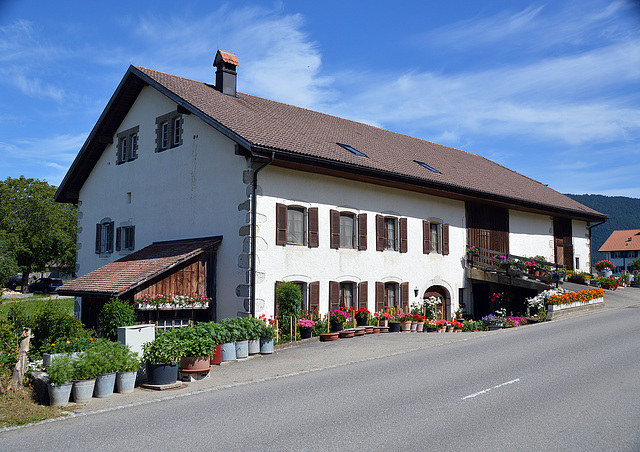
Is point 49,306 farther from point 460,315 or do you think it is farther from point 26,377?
point 460,315

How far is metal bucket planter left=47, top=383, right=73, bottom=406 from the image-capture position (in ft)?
27.9

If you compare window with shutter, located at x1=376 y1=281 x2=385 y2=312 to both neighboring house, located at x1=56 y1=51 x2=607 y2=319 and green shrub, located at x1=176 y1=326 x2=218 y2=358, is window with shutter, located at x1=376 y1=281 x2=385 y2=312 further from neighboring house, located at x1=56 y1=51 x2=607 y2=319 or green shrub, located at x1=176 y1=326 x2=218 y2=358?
green shrub, located at x1=176 y1=326 x2=218 y2=358

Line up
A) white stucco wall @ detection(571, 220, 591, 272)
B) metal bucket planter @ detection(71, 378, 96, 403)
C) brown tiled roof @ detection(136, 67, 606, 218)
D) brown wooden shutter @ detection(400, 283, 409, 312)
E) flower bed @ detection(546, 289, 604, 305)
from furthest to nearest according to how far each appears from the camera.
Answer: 1. white stucco wall @ detection(571, 220, 591, 272)
2. flower bed @ detection(546, 289, 604, 305)
3. brown wooden shutter @ detection(400, 283, 409, 312)
4. brown tiled roof @ detection(136, 67, 606, 218)
5. metal bucket planter @ detection(71, 378, 96, 403)

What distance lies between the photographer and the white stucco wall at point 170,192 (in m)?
16.0

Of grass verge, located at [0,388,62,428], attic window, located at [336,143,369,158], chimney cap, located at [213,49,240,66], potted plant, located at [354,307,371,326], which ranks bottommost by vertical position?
grass verge, located at [0,388,62,428]

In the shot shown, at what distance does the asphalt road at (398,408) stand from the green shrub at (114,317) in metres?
3.26

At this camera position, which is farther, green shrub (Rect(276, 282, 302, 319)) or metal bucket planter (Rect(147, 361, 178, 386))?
green shrub (Rect(276, 282, 302, 319))

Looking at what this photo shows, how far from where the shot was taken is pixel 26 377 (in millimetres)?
9438

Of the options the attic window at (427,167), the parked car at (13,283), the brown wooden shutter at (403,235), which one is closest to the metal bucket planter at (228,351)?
the brown wooden shutter at (403,235)

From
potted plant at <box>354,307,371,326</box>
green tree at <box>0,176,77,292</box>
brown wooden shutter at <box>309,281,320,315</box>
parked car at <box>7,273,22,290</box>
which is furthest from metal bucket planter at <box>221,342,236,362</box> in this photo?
parked car at <box>7,273,22,290</box>

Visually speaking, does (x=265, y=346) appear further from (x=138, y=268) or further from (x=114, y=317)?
(x=138, y=268)

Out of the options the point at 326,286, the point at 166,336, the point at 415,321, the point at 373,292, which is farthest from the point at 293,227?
the point at 166,336

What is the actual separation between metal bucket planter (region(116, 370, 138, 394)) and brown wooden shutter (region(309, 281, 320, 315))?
761cm

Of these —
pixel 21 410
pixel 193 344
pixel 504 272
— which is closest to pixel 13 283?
pixel 504 272
